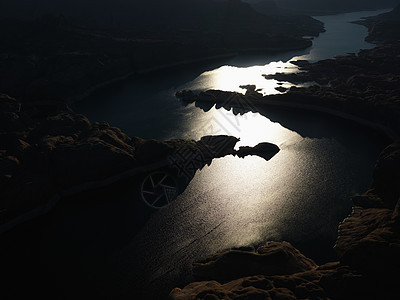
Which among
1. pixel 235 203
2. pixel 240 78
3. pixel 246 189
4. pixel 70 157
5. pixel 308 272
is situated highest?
pixel 70 157

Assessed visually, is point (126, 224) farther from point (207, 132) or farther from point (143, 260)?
point (207, 132)

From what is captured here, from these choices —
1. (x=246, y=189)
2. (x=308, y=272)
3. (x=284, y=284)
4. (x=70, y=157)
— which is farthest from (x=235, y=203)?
(x=70, y=157)

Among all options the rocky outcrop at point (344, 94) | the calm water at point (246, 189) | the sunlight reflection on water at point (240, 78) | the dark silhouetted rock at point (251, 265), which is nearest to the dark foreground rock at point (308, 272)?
the dark silhouetted rock at point (251, 265)

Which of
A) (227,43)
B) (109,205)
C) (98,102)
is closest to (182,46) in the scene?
(227,43)

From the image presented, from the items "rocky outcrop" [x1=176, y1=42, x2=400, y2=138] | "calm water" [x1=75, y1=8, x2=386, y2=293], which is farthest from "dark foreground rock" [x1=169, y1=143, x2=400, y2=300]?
"rocky outcrop" [x1=176, y1=42, x2=400, y2=138]

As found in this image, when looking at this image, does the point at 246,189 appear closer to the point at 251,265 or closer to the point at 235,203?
the point at 235,203

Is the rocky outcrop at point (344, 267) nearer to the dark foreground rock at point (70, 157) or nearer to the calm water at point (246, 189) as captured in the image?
the calm water at point (246, 189)

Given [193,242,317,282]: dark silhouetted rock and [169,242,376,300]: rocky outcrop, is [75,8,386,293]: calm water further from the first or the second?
[169,242,376,300]: rocky outcrop
